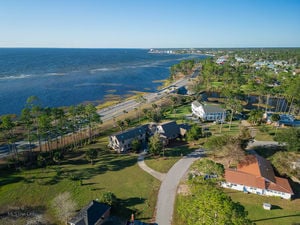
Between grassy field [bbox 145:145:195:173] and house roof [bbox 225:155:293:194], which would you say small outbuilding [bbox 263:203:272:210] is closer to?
house roof [bbox 225:155:293:194]

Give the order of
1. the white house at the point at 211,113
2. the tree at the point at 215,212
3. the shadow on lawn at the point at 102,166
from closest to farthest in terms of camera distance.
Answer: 1. the tree at the point at 215,212
2. the shadow on lawn at the point at 102,166
3. the white house at the point at 211,113

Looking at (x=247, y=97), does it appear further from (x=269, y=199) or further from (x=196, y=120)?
(x=269, y=199)

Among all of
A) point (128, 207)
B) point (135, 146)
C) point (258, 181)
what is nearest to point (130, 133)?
point (135, 146)

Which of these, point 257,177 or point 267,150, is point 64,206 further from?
point 267,150

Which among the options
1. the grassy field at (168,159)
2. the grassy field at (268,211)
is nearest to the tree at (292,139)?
the grassy field at (268,211)

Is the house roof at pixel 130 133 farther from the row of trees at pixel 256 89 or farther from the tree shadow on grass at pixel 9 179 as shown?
the row of trees at pixel 256 89

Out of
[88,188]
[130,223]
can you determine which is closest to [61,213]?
[88,188]

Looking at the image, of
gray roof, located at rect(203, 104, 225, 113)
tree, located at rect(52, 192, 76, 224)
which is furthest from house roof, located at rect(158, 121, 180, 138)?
tree, located at rect(52, 192, 76, 224)

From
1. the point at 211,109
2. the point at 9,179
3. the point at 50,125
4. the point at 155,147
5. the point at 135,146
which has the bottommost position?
the point at 9,179
